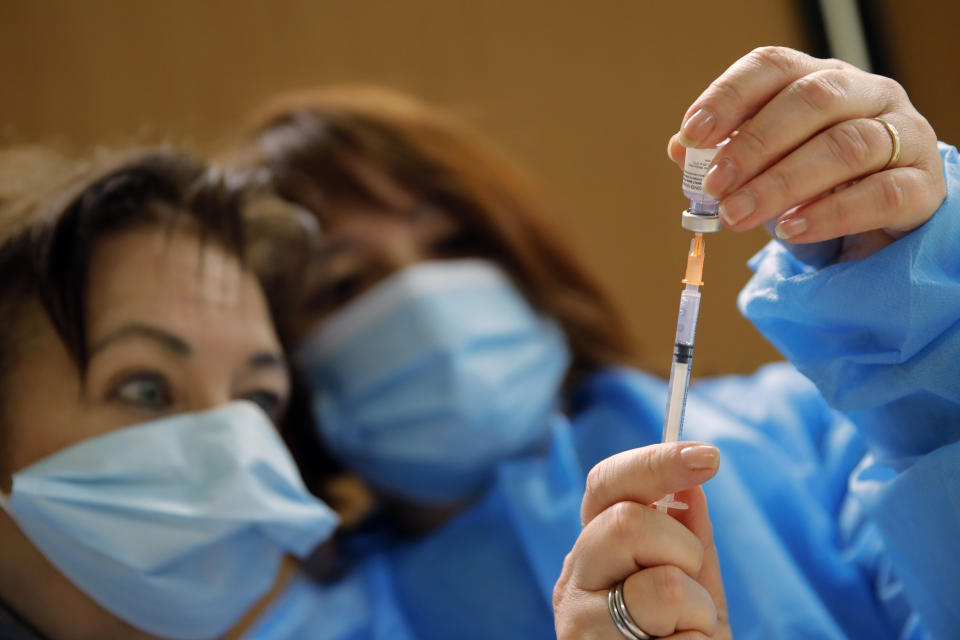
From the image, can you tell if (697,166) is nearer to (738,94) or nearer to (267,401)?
(738,94)

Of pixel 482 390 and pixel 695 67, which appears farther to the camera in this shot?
pixel 695 67

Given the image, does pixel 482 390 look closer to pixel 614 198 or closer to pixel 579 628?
pixel 579 628

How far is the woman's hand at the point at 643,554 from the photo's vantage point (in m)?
0.51

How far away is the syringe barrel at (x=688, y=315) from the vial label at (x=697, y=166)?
77 mm

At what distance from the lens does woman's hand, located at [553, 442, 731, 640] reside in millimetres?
513

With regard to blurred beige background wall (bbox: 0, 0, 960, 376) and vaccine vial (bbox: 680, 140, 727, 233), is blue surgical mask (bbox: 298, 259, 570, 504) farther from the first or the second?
vaccine vial (bbox: 680, 140, 727, 233)

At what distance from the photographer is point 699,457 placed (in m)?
0.51

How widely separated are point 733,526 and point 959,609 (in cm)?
23

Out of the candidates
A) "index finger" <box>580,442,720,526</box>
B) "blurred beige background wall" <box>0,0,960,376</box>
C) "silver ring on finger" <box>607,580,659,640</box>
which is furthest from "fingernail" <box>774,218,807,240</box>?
"blurred beige background wall" <box>0,0,960,376</box>

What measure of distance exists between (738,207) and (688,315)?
0.32 feet

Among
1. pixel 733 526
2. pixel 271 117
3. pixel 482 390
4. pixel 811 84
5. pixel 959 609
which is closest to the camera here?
pixel 811 84

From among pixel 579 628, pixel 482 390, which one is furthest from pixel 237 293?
pixel 579 628

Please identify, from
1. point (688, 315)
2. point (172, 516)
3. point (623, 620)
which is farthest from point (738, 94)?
point (172, 516)

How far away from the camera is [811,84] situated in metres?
0.53
